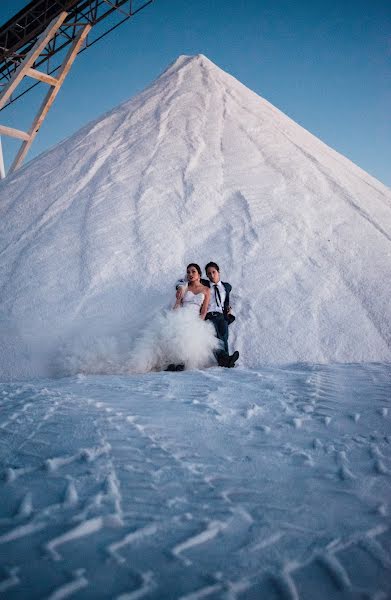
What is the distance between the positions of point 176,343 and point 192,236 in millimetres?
1767

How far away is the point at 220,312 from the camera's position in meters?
2.99

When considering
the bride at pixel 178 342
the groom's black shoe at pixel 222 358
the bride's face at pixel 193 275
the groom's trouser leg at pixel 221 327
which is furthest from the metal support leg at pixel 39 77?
the groom's black shoe at pixel 222 358

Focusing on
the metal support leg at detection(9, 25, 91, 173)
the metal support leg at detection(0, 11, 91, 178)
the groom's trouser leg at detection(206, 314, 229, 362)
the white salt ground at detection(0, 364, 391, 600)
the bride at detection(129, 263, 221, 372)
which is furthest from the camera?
the metal support leg at detection(9, 25, 91, 173)

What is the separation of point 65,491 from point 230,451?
0.67 metres

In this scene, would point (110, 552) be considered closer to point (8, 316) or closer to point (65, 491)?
point (65, 491)

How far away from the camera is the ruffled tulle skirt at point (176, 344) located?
2.74m

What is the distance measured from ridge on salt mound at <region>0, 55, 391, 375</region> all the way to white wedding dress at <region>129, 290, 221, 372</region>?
0.67 ft

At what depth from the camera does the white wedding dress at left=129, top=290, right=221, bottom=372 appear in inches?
108

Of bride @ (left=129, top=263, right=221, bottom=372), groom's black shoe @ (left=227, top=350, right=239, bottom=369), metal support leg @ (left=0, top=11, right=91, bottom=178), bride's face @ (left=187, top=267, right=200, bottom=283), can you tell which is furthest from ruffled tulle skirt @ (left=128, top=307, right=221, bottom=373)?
metal support leg @ (left=0, top=11, right=91, bottom=178)

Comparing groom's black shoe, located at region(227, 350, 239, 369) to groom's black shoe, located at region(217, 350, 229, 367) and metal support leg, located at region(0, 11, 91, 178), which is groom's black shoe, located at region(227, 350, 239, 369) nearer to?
groom's black shoe, located at region(217, 350, 229, 367)

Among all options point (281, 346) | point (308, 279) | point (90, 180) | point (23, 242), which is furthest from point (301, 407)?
point (90, 180)

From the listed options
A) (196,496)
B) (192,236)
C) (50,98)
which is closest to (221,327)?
(192,236)

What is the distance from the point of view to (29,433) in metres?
1.58

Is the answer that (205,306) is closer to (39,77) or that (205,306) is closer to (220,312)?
(220,312)
